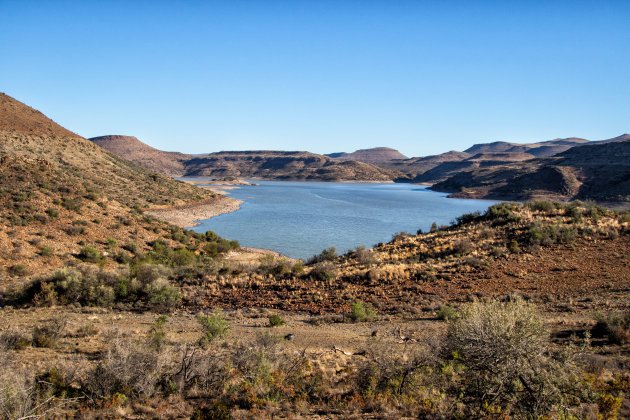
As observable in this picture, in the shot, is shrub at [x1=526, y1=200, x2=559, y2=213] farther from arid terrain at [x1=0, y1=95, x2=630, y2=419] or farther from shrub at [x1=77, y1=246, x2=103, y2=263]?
shrub at [x1=77, y1=246, x2=103, y2=263]

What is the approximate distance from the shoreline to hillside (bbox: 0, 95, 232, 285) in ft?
4.86

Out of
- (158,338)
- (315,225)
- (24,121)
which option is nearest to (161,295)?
(158,338)

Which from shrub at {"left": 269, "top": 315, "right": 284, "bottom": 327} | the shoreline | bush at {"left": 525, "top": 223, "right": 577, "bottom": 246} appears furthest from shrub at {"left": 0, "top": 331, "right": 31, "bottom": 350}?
the shoreline

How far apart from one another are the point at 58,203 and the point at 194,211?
90.7ft

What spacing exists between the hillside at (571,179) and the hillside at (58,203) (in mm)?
73032

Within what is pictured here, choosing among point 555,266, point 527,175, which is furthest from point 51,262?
point 527,175

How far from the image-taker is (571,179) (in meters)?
99.2

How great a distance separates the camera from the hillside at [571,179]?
89125mm

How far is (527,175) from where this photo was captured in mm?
111125

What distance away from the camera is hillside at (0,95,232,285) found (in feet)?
82.9

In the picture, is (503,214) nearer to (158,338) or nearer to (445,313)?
(445,313)

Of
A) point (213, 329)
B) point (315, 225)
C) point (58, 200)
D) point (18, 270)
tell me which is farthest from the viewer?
point (315, 225)

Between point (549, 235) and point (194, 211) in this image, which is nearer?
point (549, 235)

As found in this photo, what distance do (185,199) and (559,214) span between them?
47625 mm
